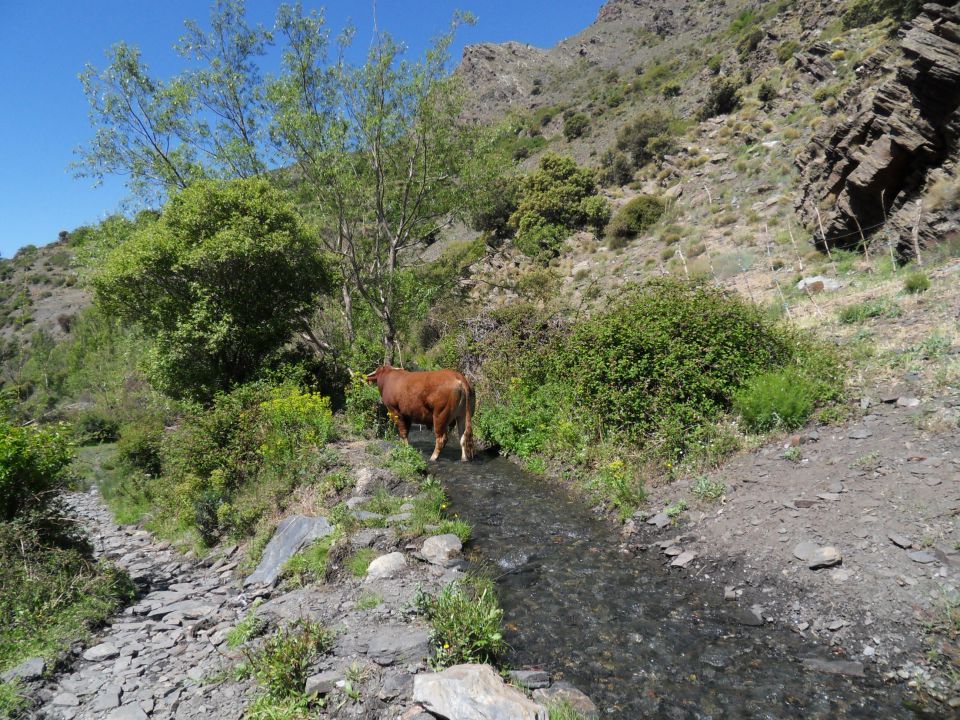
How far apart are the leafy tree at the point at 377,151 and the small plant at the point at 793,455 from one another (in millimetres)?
12195

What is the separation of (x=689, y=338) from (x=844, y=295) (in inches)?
208

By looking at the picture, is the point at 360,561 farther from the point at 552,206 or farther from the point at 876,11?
the point at 876,11

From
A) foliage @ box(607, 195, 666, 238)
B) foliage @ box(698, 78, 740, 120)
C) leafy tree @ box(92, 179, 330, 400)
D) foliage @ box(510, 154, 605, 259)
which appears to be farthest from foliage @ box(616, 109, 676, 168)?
leafy tree @ box(92, 179, 330, 400)

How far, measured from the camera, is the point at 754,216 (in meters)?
21.0

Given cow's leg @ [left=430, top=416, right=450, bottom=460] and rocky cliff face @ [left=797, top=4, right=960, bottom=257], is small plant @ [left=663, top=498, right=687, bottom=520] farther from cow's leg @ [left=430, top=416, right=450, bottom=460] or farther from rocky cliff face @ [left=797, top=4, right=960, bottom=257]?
rocky cliff face @ [left=797, top=4, right=960, bottom=257]

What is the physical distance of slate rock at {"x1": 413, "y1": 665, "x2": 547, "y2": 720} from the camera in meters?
3.65

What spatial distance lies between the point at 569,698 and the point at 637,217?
85.7 feet

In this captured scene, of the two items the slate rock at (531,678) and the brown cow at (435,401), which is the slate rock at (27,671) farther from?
the brown cow at (435,401)

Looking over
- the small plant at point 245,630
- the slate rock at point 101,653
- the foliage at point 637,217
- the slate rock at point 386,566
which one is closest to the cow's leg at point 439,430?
the slate rock at point 386,566

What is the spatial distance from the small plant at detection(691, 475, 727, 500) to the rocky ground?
3.32 metres

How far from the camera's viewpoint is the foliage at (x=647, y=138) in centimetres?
3328

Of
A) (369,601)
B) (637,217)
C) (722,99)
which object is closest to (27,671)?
(369,601)

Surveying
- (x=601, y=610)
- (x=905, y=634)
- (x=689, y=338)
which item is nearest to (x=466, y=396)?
(x=689, y=338)

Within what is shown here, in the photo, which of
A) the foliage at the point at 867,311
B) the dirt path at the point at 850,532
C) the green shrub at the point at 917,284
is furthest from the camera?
the green shrub at the point at 917,284
